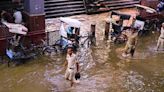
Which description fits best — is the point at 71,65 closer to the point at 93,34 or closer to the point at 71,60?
the point at 71,60

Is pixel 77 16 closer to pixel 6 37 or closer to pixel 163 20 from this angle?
pixel 163 20

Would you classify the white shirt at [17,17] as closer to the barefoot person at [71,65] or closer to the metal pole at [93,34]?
the metal pole at [93,34]

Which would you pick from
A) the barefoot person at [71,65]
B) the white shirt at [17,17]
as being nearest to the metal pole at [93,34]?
the white shirt at [17,17]

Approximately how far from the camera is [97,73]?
620 inches

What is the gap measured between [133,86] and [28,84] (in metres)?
4.85

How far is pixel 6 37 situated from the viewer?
16469mm

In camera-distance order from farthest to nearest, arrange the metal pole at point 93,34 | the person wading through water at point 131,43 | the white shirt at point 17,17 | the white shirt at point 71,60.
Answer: the metal pole at point 93,34 < the white shirt at point 17,17 < the person wading through water at point 131,43 < the white shirt at point 71,60

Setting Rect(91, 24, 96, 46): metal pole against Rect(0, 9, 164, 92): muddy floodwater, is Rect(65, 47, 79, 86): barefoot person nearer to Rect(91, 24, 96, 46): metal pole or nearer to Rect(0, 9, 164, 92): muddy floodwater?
Rect(0, 9, 164, 92): muddy floodwater

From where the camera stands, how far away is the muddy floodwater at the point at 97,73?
46.8 feet

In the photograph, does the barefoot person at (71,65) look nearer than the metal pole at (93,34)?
Yes

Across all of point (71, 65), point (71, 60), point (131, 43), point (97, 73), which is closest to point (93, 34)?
point (131, 43)

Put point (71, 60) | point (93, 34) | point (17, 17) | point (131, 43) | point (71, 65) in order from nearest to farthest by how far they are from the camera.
Result: 1. point (71, 60)
2. point (71, 65)
3. point (131, 43)
4. point (17, 17)
5. point (93, 34)

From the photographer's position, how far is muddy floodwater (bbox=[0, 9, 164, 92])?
1428 cm

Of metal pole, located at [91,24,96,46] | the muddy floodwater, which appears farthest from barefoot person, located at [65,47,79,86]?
metal pole, located at [91,24,96,46]
